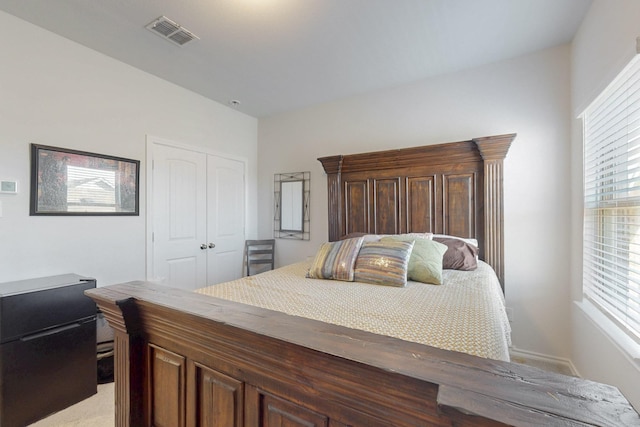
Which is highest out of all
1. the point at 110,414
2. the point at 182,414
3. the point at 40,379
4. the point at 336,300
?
the point at 336,300

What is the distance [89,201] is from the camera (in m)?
2.41

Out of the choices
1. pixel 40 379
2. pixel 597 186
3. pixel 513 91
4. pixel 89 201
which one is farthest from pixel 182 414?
pixel 513 91

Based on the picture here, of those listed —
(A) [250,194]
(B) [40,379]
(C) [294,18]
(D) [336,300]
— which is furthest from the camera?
(A) [250,194]

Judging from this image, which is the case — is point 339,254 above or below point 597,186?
below

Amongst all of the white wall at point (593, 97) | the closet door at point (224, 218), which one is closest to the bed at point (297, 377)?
the white wall at point (593, 97)

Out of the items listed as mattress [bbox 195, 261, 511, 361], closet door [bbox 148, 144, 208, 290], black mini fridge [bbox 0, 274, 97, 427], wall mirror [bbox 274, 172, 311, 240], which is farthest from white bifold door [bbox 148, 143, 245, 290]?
mattress [bbox 195, 261, 511, 361]

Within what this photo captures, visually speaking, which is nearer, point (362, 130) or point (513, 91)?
point (513, 91)

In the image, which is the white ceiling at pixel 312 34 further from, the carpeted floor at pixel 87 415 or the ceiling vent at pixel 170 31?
the carpeted floor at pixel 87 415

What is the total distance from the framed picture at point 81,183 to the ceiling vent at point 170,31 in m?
1.17

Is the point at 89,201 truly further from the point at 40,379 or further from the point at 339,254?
the point at 339,254

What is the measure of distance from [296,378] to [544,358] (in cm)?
283

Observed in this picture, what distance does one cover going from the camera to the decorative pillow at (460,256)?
229 centimetres

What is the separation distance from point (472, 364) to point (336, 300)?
1.04m

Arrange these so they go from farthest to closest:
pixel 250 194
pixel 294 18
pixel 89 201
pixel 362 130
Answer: pixel 250 194
pixel 362 130
pixel 89 201
pixel 294 18
